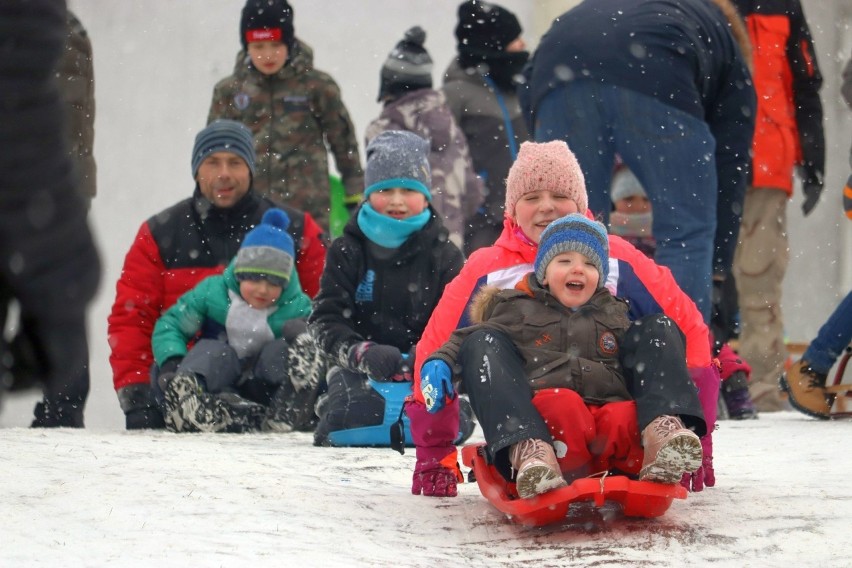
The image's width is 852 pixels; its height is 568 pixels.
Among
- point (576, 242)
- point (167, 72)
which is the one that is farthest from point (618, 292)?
point (167, 72)

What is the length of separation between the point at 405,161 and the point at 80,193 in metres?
3.23

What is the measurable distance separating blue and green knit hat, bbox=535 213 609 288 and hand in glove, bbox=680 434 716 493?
45cm

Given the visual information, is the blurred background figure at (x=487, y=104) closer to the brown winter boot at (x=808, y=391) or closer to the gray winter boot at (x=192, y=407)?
the brown winter boot at (x=808, y=391)

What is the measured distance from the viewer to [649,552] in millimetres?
2861

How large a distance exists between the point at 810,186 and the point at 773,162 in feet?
0.82

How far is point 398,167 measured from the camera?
493 cm

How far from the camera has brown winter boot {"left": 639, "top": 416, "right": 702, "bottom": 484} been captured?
2945mm

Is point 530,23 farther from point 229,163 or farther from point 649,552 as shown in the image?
point 649,552

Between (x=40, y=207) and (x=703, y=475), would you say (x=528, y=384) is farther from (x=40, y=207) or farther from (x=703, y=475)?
(x=40, y=207)

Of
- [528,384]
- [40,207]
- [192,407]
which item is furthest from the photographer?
[192,407]

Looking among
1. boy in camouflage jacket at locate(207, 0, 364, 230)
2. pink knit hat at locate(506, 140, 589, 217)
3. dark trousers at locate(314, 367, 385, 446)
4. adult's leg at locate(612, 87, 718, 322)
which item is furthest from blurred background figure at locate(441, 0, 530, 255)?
pink knit hat at locate(506, 140, 589, 217)

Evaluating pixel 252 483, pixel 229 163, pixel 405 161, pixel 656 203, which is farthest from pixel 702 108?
pixel 229 163

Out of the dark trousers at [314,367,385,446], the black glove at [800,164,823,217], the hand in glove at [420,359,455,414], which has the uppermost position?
the black glove at [800,164,823,217]

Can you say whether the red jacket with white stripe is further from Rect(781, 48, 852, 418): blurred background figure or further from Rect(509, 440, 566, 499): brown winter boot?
Rect(781, 48, 852, 418): blurred background figure
